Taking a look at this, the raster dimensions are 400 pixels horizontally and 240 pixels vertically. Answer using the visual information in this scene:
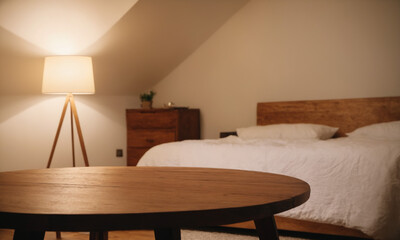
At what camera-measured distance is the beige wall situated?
354cm


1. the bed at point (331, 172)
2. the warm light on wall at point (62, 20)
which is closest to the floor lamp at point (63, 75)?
the warm light on wall at point (62, 20)

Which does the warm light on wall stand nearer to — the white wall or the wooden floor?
the white wall

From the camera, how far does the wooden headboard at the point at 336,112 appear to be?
3415mm

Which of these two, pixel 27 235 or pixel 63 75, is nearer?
pixel 27 235

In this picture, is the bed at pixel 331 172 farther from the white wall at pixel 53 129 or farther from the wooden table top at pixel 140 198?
the white wall at pixel 53 129

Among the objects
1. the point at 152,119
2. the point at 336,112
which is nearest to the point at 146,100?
the point at 152,119

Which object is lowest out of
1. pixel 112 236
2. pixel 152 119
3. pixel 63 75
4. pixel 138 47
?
pixel 112 236

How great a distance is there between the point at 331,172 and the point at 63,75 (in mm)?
2146

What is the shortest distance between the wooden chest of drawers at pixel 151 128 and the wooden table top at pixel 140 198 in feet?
8.75

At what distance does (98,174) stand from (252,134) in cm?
211

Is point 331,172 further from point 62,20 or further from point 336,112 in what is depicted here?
point 62,20

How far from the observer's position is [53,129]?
376 centimetres

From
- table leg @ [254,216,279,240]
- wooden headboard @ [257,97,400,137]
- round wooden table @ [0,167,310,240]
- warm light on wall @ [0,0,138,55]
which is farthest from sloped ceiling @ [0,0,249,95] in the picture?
table leg @ [254,216,279,240]

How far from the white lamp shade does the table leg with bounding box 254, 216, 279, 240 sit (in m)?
2.33
